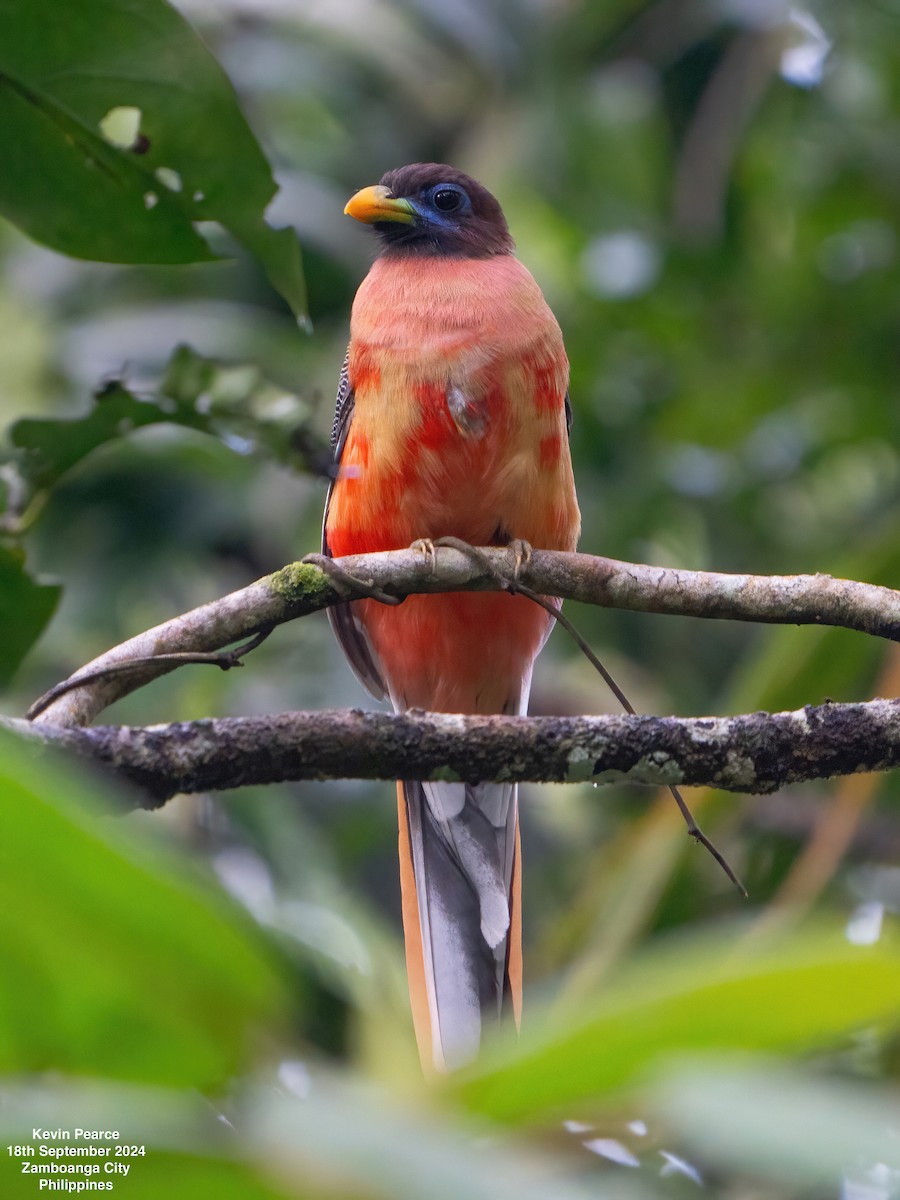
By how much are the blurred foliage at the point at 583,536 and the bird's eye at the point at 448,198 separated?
0.50 metres

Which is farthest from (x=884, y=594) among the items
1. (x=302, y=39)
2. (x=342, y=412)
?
(x=302, y=39)

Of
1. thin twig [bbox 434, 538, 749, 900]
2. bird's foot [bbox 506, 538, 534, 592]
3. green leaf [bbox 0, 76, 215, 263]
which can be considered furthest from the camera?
bird's foot [bbox 506, 538, 534, 592]

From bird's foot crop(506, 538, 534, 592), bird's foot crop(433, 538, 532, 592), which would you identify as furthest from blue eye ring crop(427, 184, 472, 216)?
bird's foot crop(433, 538, 532, 592)

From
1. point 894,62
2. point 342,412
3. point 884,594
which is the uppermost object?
point 894,62

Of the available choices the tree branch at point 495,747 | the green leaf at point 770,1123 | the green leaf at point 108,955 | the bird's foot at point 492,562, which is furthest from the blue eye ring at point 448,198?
the green leaf at point 770,1123

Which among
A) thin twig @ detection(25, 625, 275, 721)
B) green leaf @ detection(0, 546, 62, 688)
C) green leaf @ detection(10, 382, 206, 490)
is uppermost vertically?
green leaf @ detection(10, 382, 206, 490)

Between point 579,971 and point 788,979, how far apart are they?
10.7ft

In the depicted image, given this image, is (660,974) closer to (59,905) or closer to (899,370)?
(59,905)

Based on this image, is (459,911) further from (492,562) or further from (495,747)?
(495,747)

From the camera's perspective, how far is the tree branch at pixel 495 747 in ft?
7.22

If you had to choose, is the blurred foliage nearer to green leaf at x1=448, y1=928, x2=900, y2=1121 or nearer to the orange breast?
green leaf at x1=448, y1=928, x2=900, y2=1121

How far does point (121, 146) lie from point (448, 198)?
155 cm

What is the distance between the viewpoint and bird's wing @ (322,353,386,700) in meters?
3.81

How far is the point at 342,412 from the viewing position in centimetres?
387
